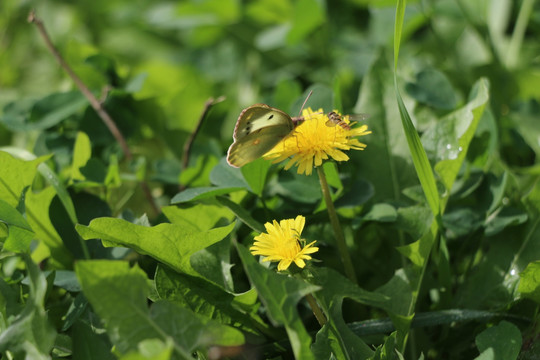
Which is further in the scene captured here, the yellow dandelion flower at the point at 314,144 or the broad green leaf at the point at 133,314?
the yellow dandelion flower at the point at 314,144

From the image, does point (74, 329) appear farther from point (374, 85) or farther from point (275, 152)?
point (374, 85)

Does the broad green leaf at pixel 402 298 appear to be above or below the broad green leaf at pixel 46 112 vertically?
below

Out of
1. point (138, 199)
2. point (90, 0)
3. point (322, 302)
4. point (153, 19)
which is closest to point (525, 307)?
point (322, 302)

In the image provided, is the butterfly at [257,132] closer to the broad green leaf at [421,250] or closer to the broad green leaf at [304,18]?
the broad green leaf at [421,250]

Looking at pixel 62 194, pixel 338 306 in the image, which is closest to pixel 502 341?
pixel 338 306

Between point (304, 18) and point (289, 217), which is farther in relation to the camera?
point (304, 18)

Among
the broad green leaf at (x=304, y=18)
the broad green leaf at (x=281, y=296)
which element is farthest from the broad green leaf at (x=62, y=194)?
the broad green leaf at (x=304, y=18)

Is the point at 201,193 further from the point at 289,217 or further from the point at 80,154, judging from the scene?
the point at 80,154
